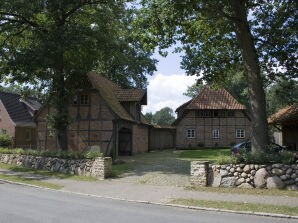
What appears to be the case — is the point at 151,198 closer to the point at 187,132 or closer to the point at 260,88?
the point at 260,88

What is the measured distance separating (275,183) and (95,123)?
65.3 ft

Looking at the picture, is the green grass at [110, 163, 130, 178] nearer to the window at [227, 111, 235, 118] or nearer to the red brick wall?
the red brick wall

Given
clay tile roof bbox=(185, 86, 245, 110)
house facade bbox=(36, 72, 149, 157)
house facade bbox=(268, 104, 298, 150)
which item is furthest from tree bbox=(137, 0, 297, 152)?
clay tile roof bbox=(185, 86, 245, 110)

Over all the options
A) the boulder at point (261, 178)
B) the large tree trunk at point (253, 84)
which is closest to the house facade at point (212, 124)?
the large tree trunk at point (253, 84)

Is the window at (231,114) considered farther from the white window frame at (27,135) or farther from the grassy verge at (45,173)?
the grassy verge at (45,173)

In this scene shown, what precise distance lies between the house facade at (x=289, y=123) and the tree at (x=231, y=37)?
12.7 feet

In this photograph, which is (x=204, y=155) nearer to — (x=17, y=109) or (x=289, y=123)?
(x=289, y=123)

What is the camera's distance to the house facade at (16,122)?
1949 inches

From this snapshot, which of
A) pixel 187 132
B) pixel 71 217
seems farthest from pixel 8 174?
pixel 187 132

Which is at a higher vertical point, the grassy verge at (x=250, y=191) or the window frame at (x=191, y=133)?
the window frame at (x=191, y=133)

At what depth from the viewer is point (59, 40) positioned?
27.0 m

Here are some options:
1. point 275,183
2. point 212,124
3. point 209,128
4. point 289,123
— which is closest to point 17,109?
point 209,128

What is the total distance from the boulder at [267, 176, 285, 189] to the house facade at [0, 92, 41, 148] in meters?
37.4

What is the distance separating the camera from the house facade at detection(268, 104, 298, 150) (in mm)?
27464
